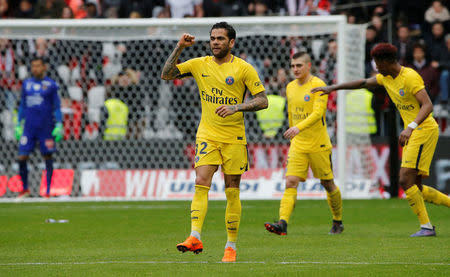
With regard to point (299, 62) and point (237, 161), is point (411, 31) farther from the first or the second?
point (237, 161)

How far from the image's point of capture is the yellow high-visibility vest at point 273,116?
17766 mm

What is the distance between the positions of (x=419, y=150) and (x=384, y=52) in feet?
4.23

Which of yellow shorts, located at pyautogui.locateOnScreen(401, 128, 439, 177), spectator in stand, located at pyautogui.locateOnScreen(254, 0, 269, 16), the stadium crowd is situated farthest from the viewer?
spectator in stand, located at pyautogui.locateOnScreen(254, 0, 269, 16)

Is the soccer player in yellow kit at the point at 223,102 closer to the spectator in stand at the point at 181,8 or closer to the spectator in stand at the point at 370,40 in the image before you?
the spectator in stand at the point at 370,40

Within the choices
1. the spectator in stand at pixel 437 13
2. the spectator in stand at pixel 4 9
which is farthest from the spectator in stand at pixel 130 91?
the spectator in stand at pixel 437 13

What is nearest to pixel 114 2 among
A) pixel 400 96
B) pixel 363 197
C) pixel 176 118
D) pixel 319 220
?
pixel 176 118

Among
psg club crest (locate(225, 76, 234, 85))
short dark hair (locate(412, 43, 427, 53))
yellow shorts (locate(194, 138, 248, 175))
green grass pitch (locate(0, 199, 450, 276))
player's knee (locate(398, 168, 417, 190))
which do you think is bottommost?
green grass pitch (locate(0, 199, 450, 276))

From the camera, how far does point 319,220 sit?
12555mm

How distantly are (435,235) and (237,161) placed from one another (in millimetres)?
3244

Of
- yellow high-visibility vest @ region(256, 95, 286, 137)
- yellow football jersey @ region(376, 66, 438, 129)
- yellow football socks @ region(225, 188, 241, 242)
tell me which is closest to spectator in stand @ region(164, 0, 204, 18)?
yellow high-visibility vest @ region(256, 95, 286, 137)

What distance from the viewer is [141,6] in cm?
2211

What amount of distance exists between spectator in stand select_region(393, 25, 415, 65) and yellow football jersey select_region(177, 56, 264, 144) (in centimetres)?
1073

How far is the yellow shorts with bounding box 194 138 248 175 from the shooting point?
26.5ft

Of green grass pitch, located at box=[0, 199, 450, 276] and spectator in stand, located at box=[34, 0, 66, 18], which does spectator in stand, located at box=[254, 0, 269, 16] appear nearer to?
spectator in stand, located at box=[34, 0, 66, 18]
